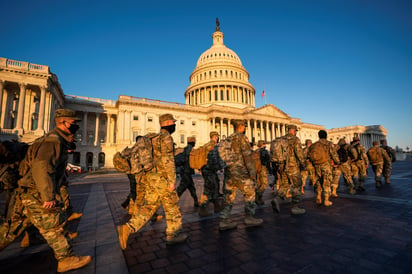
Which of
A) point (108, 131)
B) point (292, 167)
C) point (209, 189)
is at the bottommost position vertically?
point (209, 189)

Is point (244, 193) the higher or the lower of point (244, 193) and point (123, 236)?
the higher

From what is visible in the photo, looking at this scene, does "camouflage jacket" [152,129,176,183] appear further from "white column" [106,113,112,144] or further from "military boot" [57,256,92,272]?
"white column" [106,113,112,144]

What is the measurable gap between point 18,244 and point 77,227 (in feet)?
3.48

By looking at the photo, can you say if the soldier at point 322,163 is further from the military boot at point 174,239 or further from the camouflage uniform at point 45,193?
the camouflage uniform at point 45,193

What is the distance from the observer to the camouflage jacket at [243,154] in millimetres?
4465

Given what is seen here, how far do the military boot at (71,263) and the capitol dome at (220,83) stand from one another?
55.6 meters

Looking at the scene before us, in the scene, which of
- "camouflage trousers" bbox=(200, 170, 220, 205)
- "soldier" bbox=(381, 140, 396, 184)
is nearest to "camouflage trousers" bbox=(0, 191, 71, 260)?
"camouflage trousers" bbox=(200, 170, 220, 205)

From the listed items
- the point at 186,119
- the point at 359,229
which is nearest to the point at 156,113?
the point at 186,119

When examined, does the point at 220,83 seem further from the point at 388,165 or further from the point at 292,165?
the point at 292,165

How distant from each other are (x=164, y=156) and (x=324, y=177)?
5.51 metres

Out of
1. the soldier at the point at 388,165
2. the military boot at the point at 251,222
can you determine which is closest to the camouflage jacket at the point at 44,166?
the military boot at the point at 251,222

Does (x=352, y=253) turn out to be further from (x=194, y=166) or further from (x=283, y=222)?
(x=194, y=166)

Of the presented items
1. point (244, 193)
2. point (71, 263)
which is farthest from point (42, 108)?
point (244, 193)

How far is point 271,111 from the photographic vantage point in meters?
53.7
